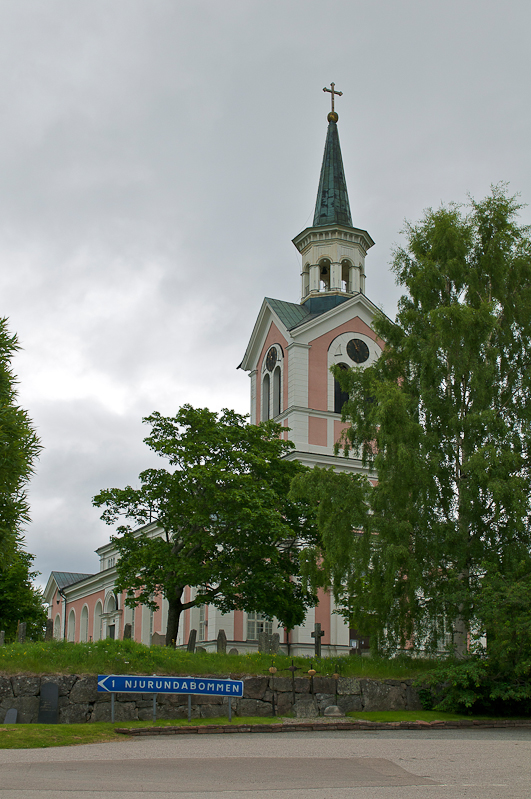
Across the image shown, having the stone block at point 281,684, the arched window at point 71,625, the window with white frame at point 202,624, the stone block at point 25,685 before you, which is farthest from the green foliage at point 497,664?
the arched window at point 71,625

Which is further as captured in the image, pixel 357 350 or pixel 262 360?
pixel 262 360

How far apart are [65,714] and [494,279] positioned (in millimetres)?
17126

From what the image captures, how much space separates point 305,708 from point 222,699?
2.24 m

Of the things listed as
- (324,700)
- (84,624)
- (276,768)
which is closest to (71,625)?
(84,624)

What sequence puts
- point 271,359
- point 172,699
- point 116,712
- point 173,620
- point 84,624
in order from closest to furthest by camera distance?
point 116,712
point 172,699
point 173,620
point 271,359
point 84,624

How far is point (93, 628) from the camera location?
201ft

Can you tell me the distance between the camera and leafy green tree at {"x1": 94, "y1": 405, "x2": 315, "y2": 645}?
28.0 metres

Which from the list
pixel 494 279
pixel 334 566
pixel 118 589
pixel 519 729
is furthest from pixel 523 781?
pixel 118 589

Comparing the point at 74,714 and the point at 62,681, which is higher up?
the point at 62,681

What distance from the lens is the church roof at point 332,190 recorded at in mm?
45178

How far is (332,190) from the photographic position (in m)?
46.1

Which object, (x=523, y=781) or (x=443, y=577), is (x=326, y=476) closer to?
(x=443, y=577)

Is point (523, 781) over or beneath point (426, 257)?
beneath

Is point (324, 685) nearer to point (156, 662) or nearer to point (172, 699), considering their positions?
point (172, 699)
